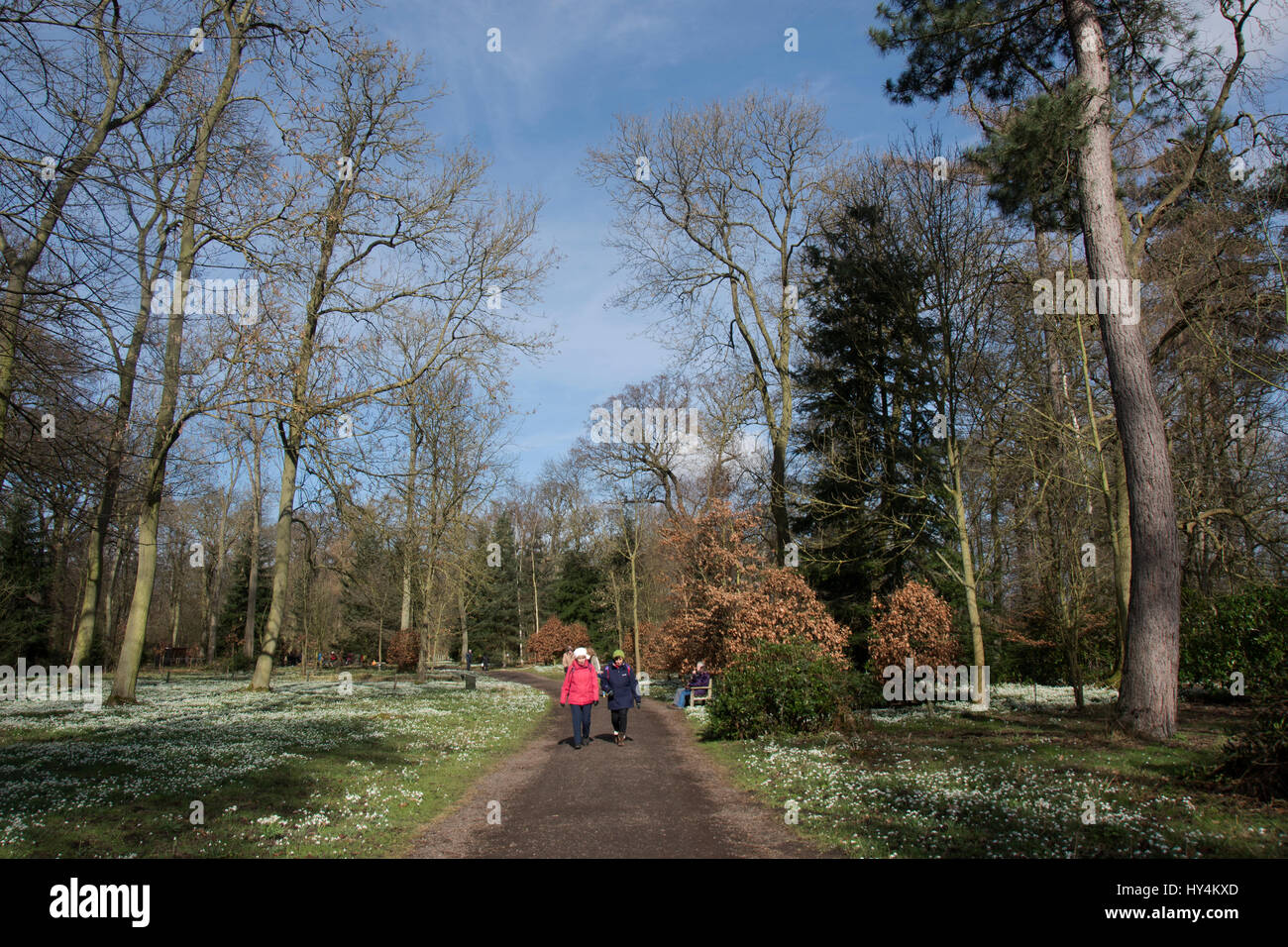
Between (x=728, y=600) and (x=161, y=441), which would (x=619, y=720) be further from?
(x=161, y=441)

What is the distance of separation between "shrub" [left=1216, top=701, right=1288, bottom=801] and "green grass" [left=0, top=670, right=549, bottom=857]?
7701 mm

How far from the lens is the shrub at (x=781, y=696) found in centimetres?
1368

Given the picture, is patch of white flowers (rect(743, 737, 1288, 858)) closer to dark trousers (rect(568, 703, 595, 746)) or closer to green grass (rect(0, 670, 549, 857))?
green grass (rect(0, 670, 549, 857))

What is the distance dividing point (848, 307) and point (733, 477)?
18.0 m

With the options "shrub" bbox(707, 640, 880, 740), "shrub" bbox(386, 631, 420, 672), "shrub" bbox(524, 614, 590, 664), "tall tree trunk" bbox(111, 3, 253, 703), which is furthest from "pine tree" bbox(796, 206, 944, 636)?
"shrub" bbox(524, 614, 590, 664)

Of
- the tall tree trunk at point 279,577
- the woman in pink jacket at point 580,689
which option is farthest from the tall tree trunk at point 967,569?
the tall tree trunk at point 279,577

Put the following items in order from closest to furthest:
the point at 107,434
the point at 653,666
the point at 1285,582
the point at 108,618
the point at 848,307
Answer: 1. the point at 107,434
2. the point at 1285,582
3. the point at 848,307
4. the point at 653,666
5. the point at 108,618

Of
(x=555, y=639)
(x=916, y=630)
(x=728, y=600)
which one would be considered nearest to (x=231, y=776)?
(x=916, y=630)

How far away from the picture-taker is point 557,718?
65.8ft

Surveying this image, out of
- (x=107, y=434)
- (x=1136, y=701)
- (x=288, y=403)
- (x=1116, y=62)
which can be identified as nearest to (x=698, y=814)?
(x=1136, y=701)

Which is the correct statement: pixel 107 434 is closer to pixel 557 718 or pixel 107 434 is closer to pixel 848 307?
pixel 557 718

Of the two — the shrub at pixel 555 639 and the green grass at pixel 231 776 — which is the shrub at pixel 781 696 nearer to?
the green grass at pixel 231 776

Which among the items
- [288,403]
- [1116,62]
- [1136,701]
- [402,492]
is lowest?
[1136,701]

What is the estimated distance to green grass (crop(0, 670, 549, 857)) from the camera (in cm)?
639
